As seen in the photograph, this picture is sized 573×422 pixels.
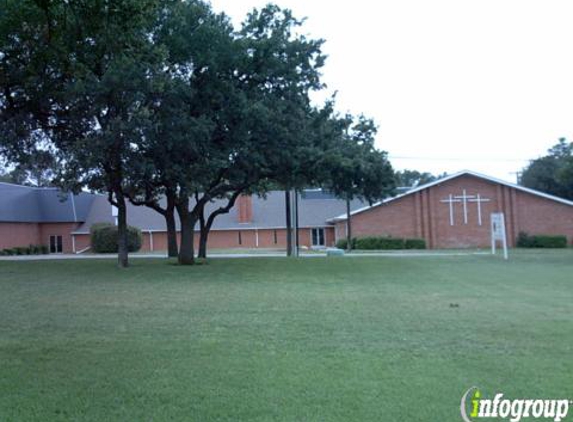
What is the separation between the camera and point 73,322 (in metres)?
9.38

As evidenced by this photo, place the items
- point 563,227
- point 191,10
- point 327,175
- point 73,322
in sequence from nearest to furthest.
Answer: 1. point 73,322
2. point 191,10
3. point 327,175
4. point 563,227

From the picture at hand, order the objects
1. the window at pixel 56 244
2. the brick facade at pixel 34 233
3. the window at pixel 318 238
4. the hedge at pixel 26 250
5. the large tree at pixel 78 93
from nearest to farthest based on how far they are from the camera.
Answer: the large tree at pixel 78 93 < the hedge at pixel 26 250 < the brick facade at pixel 34 233 < the window at pixel 56 244 < the window at pixel 318 238

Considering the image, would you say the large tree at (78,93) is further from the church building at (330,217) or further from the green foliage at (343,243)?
the green foliage at (343,243)

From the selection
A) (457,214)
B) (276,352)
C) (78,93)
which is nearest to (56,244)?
(457,214)

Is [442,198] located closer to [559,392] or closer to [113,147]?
[113,147]

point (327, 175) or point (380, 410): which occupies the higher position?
point (327, 175)

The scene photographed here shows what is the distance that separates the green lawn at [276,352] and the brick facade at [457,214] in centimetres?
3128

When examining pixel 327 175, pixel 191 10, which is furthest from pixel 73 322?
pixel 327 175

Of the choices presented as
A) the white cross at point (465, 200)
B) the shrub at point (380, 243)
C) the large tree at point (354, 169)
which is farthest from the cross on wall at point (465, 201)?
the large tree at point (354, 169)

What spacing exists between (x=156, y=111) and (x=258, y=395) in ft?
50.4

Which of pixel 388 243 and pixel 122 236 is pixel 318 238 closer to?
pixel 388 243

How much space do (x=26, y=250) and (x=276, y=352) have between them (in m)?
46.4

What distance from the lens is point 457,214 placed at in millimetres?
45188

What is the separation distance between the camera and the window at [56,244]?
174 ft
